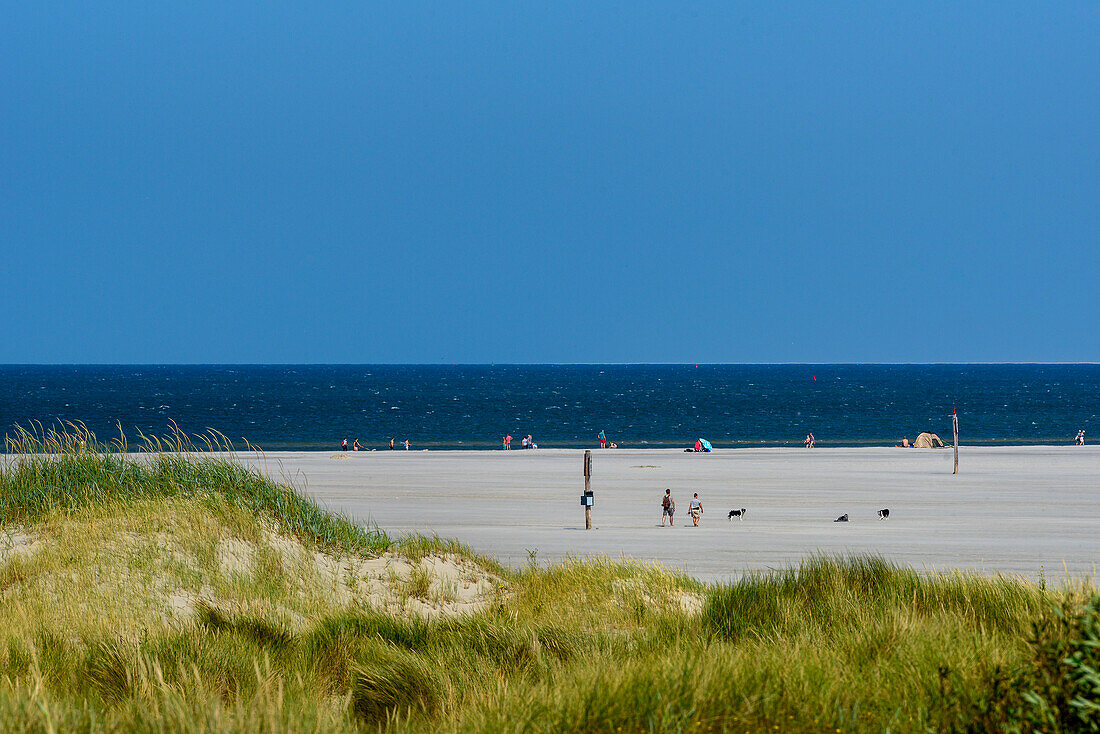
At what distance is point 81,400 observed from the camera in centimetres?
12069

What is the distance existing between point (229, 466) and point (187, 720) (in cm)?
788

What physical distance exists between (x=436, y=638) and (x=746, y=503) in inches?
859

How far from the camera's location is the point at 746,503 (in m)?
28.0

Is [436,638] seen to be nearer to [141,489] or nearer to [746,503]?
[141,489]

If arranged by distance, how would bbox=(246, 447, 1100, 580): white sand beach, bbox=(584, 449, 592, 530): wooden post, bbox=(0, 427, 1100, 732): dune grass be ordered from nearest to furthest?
bbox=(0, 427, 1100, 732): dune grass < bbox=(246, 447, 1100, 580): white sand beach < bbox=(584, 449, 592, 530): wooden post

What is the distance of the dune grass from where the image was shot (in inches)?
187

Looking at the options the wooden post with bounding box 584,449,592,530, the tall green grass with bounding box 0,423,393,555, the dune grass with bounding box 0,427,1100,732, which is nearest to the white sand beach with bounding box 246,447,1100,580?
the wooden post with bounding box 584,449,592,530

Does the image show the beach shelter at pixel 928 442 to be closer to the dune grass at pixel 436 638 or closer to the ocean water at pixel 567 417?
the ocean water at pixel 567 417

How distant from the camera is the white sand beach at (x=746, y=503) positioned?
18.6 meters

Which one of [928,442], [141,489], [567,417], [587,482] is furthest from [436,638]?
[567,417]

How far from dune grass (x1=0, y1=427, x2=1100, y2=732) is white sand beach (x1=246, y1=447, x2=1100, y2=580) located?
2567 millimetres

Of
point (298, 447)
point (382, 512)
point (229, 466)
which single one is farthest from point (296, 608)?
point (298, 447)

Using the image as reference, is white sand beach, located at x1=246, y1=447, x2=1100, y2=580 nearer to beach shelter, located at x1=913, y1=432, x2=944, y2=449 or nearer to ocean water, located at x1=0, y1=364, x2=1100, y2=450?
beach shelter, located at x1=913, y1=432, x2=944, y2=449

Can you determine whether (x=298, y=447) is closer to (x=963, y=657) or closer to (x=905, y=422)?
(x=905, y=422)
